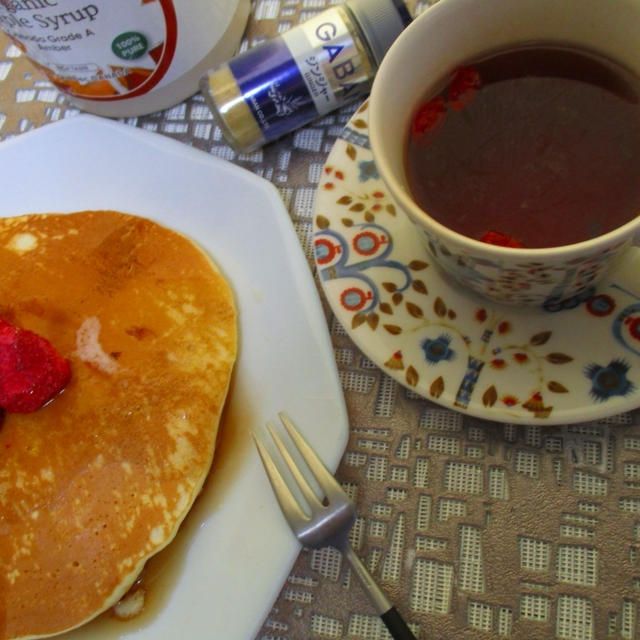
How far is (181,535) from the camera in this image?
75 cm

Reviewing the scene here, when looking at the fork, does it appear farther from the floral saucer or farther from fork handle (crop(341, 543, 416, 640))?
the floral saucer

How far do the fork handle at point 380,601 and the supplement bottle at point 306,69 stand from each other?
1.90 ft

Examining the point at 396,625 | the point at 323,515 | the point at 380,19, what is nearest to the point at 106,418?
the point at 323,515

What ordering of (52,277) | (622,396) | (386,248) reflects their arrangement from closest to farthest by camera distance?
(622,396) < (386,248) < (52,277)

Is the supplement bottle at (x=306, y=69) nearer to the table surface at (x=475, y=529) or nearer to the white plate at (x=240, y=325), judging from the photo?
the white plate at (x=240, y=325)

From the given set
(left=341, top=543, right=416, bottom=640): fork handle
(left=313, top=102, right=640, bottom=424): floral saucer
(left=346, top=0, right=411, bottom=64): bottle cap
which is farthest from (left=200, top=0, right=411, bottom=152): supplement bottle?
(left=341, top=543, right=416, bottom=640): fork handle

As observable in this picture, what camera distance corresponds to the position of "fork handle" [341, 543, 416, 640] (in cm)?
64

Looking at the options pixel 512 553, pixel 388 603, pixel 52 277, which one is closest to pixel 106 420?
pixel 52 277

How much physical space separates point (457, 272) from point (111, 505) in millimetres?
499

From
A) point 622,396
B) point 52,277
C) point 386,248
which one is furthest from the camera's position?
point 52,277

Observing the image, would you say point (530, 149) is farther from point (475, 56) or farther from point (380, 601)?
point (380, 601)

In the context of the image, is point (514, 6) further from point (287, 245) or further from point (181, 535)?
point (181, 535)

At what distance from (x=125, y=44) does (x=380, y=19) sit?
0.34m

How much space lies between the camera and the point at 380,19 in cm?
84
